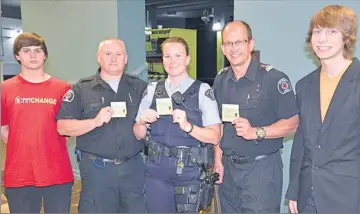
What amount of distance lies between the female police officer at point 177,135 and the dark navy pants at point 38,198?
0.60 metres

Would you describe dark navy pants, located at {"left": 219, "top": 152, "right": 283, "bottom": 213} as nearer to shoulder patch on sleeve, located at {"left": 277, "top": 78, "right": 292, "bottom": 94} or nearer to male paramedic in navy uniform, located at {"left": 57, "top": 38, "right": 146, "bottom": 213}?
shoulder patch on sleeve, located at {"left": 277, "top": 78, "right": 292, "bottom": 94}

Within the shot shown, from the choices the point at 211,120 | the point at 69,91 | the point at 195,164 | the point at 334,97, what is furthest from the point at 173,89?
the point at 334,97

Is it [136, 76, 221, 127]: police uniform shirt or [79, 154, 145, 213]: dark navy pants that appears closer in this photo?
[136, 76, 221, 127]: police uniform shirt

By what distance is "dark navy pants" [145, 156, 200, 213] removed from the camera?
2.10 metres

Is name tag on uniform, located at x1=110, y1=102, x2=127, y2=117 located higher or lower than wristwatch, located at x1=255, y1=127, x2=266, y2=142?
higher

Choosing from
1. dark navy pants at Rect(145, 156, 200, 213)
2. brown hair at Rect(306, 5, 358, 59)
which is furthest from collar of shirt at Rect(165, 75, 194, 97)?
brown hair at Rect(306, 5, 358, 59)

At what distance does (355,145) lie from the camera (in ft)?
5.53

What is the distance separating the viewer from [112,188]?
232 cm

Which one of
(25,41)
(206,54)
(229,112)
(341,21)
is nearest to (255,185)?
(229,112)

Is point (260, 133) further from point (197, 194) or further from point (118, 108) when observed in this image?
point (118, 108)

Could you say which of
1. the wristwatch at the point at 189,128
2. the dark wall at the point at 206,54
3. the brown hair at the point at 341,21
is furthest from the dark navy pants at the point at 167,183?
the dark wall at the point at 206,54

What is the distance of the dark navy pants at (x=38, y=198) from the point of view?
90.3 inches

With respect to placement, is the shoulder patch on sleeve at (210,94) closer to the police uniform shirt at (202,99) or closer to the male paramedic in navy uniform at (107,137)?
the police uniform shirt at (202,99)

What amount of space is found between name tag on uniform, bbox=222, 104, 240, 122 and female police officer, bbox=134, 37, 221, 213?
54mm
